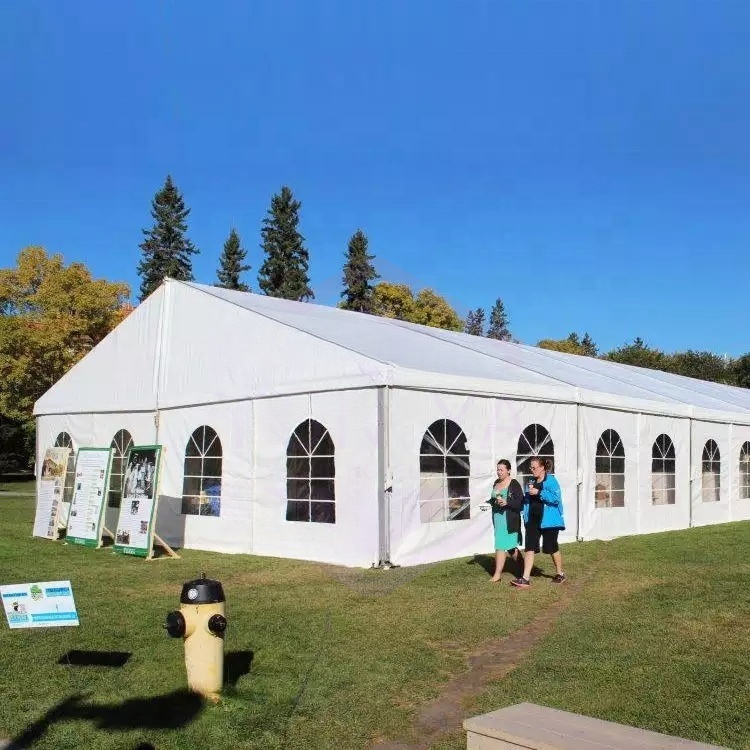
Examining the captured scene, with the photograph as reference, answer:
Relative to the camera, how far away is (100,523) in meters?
14.2

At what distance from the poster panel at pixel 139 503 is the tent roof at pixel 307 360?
1.57m

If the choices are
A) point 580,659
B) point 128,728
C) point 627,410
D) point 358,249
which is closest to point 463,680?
point 580,659

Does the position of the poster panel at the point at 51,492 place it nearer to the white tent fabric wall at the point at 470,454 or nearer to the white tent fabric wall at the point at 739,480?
the white tent fabric wall at the point at 470,454

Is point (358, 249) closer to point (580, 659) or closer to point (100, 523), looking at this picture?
point (100, 523)

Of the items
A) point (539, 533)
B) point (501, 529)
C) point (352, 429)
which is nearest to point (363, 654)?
point (501, 529)

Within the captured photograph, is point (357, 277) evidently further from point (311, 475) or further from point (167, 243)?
point (311, 475)

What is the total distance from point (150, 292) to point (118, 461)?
131 feet

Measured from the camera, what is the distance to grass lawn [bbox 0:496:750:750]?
17.1ft

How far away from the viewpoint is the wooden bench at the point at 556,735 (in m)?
3.78

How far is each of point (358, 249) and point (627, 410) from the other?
45.1m

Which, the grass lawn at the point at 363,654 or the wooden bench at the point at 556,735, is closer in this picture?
the wooden bench at the point at 556,735

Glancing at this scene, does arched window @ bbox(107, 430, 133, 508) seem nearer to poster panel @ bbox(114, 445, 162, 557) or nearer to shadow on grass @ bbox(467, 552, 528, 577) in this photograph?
poster panel @ bbox(114, 445, 162, 557)

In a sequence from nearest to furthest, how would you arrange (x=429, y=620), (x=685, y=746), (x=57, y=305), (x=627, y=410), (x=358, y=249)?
(x=685, y=746) < (x=429, y=620) < (x=627, y=410) < (x=57, y=305) < (x=358, y=249)

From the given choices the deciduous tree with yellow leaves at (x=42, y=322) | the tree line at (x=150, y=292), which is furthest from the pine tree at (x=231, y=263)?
the deciduous tree with yellow leaves at (x=42, y=322)
